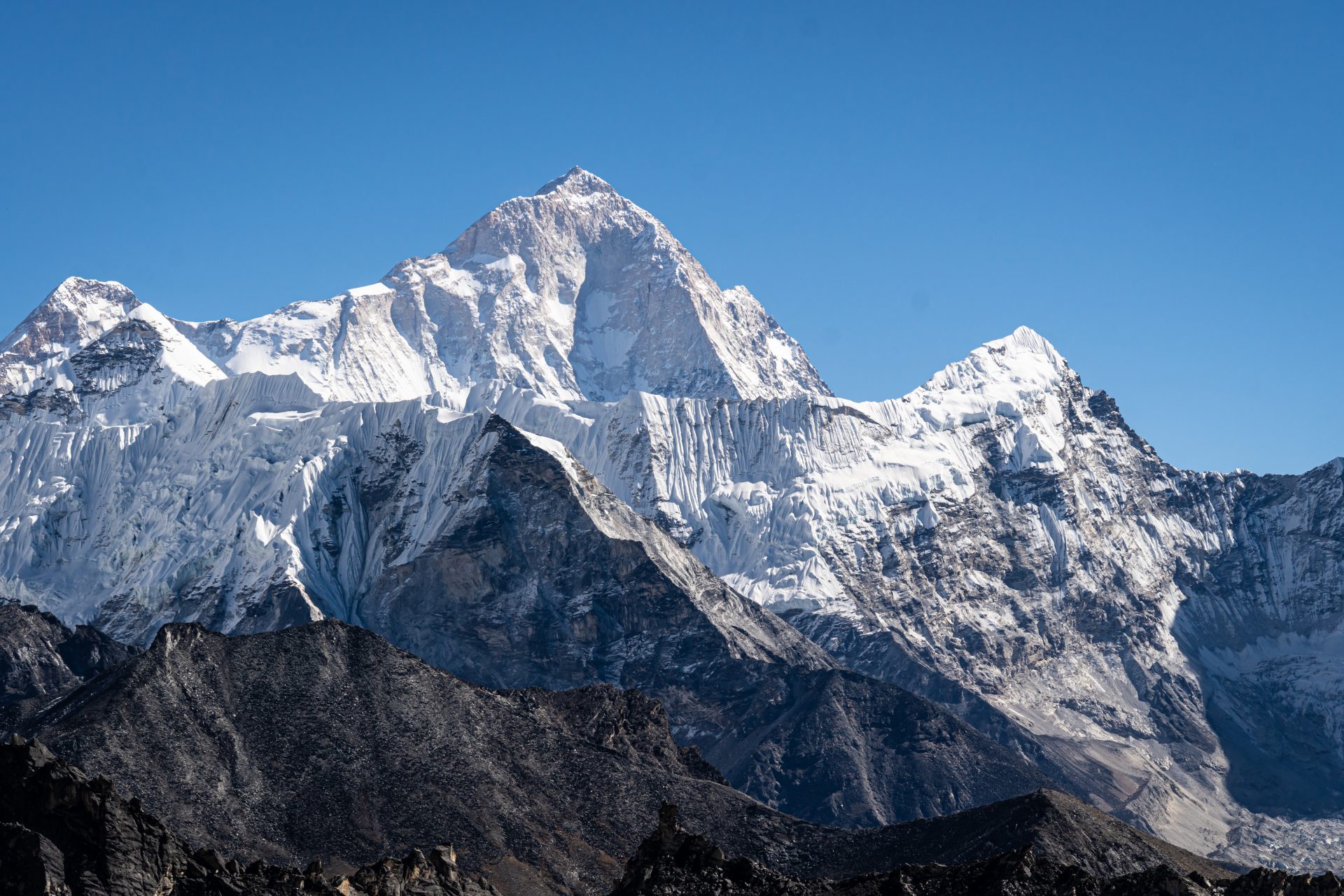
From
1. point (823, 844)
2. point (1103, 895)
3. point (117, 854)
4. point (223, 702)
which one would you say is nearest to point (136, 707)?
point (223, 702)

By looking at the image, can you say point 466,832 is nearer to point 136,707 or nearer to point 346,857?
point 346,857

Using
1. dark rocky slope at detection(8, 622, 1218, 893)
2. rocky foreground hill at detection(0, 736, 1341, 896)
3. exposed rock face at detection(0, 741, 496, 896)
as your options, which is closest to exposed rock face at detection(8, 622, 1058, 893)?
dark rocky slope at detection(8, 622, 1218, 893)

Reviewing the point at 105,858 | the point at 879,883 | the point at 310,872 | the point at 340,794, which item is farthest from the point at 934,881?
the point at 340,794

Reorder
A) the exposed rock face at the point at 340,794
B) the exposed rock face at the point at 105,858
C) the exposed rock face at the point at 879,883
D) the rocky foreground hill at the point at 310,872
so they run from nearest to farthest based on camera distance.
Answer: the exposed rock face at the point at 105,858, the rocky foreground hill at the point at 310,872, the exposed rock face at the point at 879,883, the exposed rock face at the point at 340,794

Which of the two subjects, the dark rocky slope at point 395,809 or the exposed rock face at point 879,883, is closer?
the exposed rock face at point 879,883

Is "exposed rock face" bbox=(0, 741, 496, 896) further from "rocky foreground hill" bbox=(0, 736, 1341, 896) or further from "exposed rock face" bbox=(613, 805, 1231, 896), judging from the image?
"exposed rock face" bbox=(613, 805, 1231, 896)

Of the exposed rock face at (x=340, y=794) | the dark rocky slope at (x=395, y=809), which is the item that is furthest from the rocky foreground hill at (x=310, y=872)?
the exposed rock face at (x=340, y=794)

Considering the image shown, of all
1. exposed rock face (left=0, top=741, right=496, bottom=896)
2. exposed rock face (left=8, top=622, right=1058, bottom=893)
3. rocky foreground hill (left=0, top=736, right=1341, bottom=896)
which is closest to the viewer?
exposed rock face (left=0, top=741, right=496, bottom=896)

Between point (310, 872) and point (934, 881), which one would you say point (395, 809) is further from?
point (934, 881)

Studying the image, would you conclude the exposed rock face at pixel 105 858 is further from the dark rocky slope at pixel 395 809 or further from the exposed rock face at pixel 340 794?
the exposed rock face at pixel 340 794
